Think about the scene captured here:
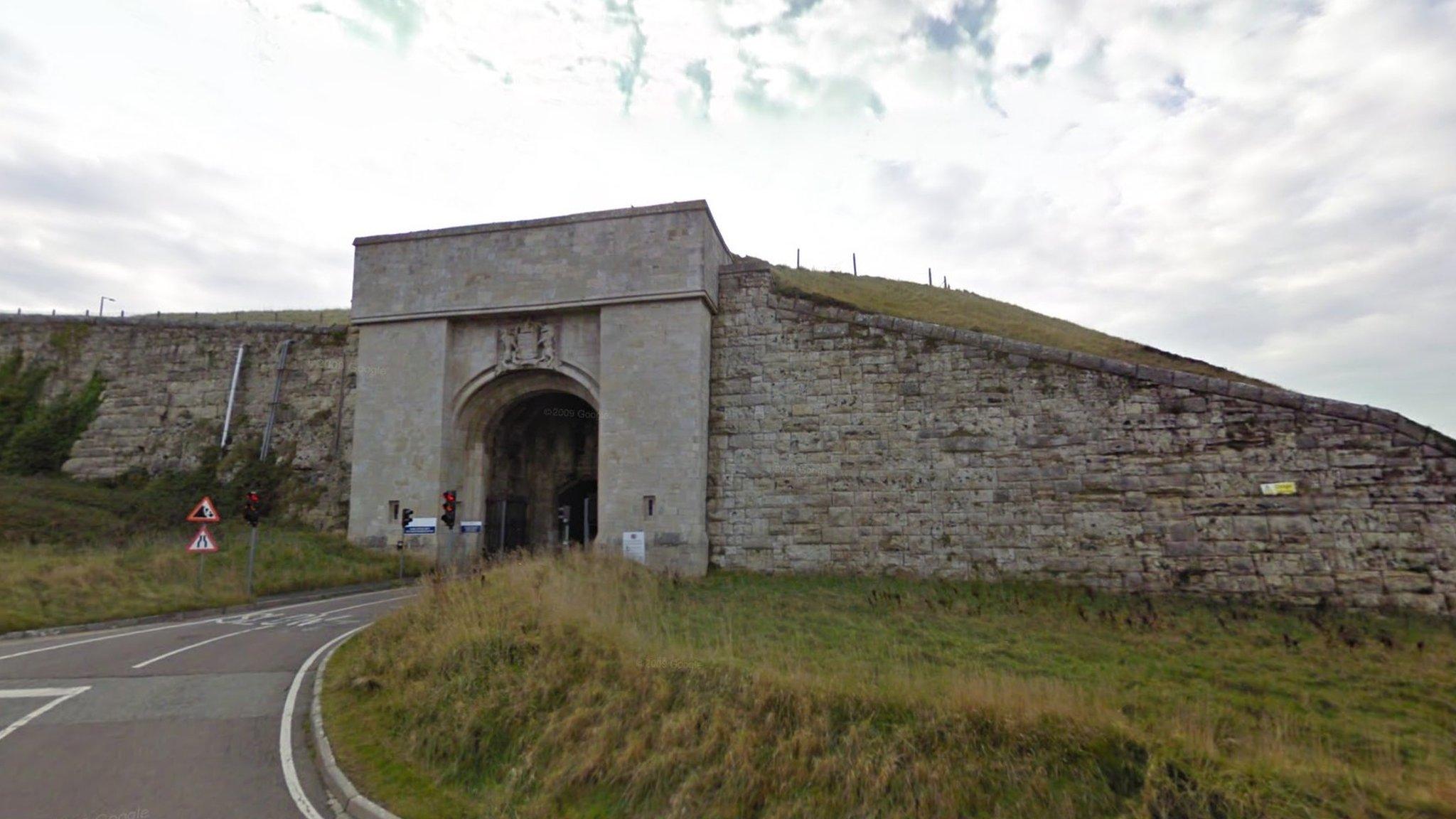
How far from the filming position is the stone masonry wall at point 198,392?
21859mm

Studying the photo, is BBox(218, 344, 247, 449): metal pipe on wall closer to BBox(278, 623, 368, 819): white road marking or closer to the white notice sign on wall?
the white notice sign on wall

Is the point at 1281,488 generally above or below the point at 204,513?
above

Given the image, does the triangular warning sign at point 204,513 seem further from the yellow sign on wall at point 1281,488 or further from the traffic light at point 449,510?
the yellow sign on wall at point 1281,488

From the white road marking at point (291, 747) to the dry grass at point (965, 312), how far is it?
41.0 ft

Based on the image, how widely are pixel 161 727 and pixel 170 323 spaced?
21.4 meters

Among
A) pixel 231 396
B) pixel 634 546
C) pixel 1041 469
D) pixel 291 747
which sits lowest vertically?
pixel 291 747

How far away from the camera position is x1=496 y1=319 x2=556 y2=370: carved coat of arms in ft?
62.7

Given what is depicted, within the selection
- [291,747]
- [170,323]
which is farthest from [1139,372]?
[170,323]

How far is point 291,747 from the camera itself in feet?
23.6

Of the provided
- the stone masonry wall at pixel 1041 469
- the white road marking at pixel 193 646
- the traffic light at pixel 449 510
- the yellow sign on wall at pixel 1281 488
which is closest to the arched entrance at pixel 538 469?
the traffic light at pixel 449 510

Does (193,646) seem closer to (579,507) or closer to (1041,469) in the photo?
(579,507)

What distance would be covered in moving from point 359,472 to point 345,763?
47.6 feet

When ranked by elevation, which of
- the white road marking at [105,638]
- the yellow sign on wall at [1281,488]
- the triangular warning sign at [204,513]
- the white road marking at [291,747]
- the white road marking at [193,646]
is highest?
the yellow sign on wall at [1281,488]

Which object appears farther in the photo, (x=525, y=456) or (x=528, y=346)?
(x=525, y=456)
